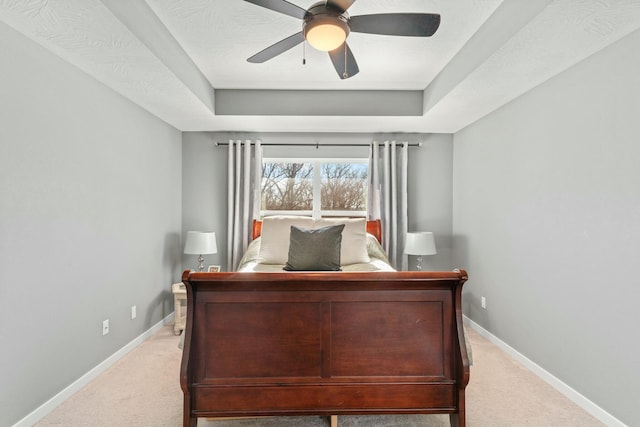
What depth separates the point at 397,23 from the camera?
1813 mm

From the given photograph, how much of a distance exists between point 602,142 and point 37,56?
3415mm

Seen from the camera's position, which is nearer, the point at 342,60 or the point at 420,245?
the point at 342,60

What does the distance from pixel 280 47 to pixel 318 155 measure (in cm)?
224

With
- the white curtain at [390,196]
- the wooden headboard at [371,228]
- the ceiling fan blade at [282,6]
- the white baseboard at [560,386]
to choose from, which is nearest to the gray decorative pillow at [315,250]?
the wooden headboard at [371,228]

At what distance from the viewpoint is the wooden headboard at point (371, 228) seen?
4148 mm

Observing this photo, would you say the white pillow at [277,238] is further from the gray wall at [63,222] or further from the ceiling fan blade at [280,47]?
the ceiling fan blade at [280,47]

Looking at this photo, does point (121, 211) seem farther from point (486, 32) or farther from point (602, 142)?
point (602, 142)

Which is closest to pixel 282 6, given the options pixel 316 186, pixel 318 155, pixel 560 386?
pixel 318 155

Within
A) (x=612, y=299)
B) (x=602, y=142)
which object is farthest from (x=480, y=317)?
(x=602, y=142)

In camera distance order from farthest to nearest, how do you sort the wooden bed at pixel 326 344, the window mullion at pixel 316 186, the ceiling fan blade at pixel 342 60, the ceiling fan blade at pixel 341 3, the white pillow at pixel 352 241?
the window mullion at pixel 316 186, the white pillow at pixel 352 241, the ceiling fan blade at pixel 342 60, the wooden bed at pixel 326 344, the ceiling fan blade at pixel 341 3

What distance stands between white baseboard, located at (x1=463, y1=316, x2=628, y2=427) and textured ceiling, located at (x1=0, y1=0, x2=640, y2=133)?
2.14 metres

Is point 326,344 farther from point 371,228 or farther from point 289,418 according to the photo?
point 371,228

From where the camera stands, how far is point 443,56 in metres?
2.90

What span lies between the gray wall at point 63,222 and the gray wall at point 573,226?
3.32 metres
